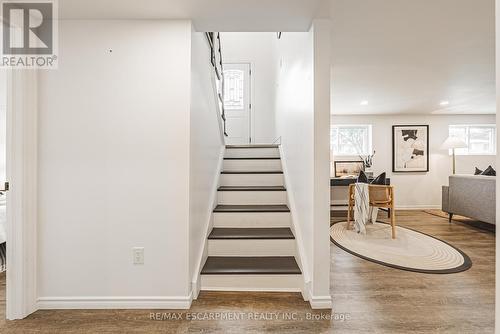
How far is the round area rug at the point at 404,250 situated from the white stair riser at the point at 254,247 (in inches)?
42.1

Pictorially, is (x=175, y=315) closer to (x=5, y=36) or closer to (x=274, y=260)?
(x=274, y=260)

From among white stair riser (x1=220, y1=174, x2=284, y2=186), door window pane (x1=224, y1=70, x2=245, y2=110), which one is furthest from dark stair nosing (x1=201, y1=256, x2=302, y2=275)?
door window pane (x1=224, y1=70, x2=245, y2=110)

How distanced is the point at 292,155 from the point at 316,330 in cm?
159

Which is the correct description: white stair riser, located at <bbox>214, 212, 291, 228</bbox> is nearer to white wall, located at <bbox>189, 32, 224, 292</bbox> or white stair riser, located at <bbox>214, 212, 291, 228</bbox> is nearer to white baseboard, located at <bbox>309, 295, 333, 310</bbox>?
white wall, located at <bbox>189, 32, 224, 292</bbox>

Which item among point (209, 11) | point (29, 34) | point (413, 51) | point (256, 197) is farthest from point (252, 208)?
point (413, 51)

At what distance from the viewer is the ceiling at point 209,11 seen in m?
1.58

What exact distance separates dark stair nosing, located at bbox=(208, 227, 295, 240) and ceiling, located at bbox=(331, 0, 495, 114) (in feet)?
6.09

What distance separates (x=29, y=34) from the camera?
172cm

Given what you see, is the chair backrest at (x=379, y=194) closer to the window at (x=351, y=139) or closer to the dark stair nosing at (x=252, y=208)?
the dark stair nosing at (x=252, y=208)

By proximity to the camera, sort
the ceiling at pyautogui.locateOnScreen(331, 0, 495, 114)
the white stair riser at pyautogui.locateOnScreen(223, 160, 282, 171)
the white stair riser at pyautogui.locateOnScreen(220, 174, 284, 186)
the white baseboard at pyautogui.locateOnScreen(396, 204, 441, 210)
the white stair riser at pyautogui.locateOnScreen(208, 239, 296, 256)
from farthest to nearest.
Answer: the white baseboard at pyautogui.locateOnScreen(396, 204, 441, 210) → the white stair riser at pyautogui.locateOnScreen(223, 160, 282, 171) → the white stair riser at pyautogui.locateOnScreen(220, 174, 284, 186) → the white stair riser at pyautogui.locateOnScreen(208, 239, 296, 256) → the ceiling at pyautogui.locateOnScreen(331, 0, 495, 114)

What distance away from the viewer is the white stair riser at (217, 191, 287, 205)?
2.75 meters

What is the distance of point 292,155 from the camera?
8.61 ft

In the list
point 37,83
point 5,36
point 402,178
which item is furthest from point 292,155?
point 402,178

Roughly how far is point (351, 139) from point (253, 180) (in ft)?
12.0
